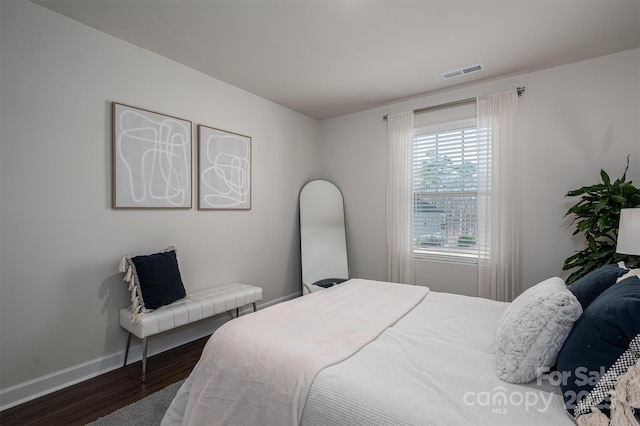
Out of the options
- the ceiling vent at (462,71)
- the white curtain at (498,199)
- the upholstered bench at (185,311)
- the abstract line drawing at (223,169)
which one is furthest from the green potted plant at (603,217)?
the abstract line drawing at (223,169)

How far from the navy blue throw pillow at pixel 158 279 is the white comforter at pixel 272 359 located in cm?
106

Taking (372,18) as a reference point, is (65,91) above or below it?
below

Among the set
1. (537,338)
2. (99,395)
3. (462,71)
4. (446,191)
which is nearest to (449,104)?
(462,71)

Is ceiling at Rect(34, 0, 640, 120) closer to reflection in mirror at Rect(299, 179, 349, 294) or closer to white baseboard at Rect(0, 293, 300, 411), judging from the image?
reflection in mirror at Rect(299, 179, 349, 294)

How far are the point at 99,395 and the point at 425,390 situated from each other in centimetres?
227

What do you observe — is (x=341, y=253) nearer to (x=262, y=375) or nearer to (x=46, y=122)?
(x=262, y=375)

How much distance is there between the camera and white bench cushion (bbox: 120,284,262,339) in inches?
91.5

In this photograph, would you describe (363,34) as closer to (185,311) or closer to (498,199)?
(498,199)

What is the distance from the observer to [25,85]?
2088mm

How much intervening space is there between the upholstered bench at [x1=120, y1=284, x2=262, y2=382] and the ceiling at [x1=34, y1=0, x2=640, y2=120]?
221cm

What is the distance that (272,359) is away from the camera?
1.37 m

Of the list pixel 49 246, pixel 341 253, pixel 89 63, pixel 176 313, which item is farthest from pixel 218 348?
pixel 341 253

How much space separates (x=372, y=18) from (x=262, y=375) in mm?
2428

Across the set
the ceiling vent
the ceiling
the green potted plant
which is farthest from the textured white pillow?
the ceiling vent
